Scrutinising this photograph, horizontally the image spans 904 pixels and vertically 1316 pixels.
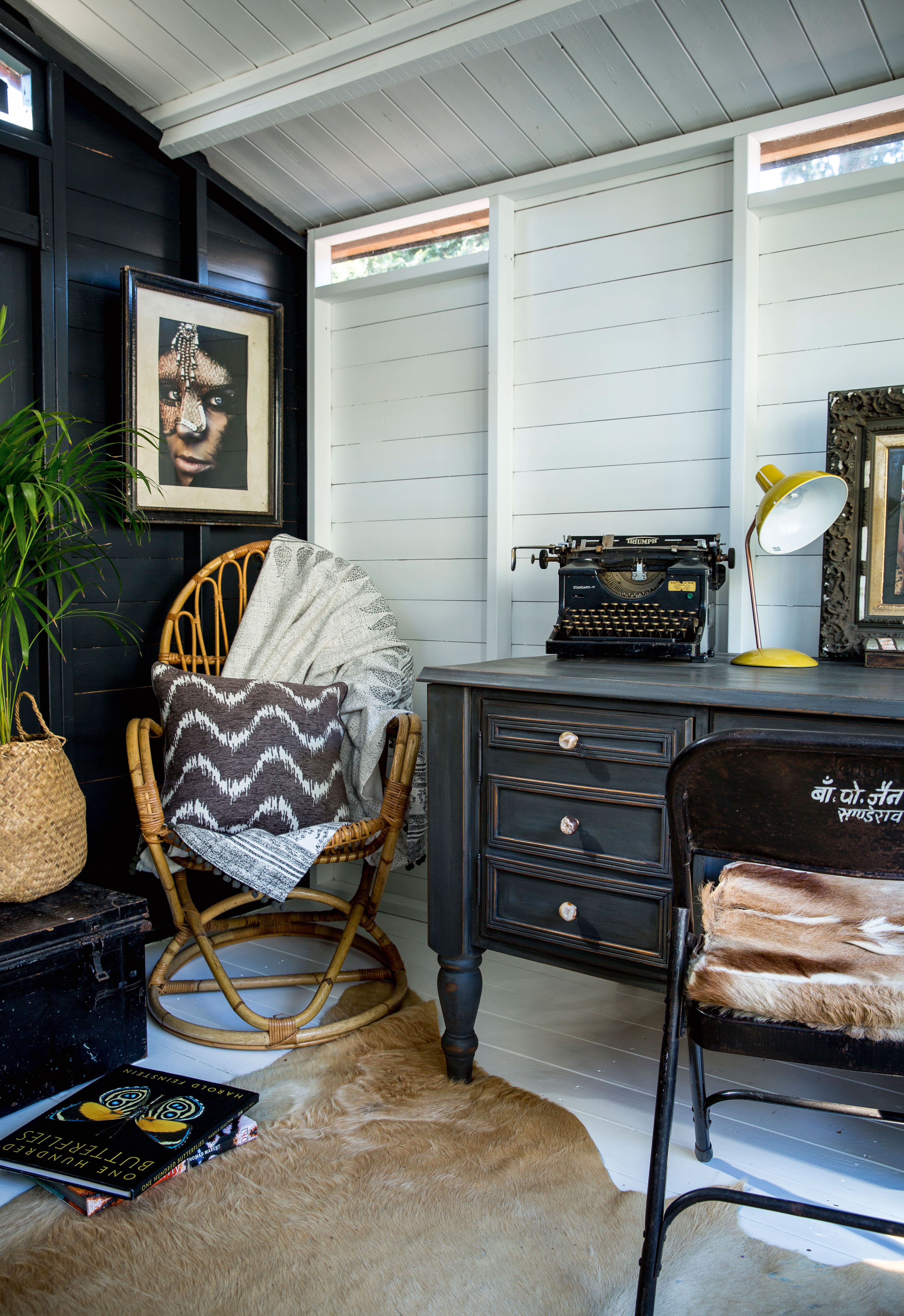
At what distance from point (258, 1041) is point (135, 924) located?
0.36 meters

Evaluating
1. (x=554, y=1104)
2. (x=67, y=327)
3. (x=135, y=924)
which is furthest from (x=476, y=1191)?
(x=67, y=327)

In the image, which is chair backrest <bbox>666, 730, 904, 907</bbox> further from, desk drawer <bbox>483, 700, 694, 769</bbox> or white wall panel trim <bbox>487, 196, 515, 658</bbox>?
white wall panel trim <bbox>487, 196, 515, 658</bbox>

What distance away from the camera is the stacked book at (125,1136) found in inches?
59.8

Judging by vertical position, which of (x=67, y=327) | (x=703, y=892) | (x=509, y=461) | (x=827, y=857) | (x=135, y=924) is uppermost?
(x=67, y=327)

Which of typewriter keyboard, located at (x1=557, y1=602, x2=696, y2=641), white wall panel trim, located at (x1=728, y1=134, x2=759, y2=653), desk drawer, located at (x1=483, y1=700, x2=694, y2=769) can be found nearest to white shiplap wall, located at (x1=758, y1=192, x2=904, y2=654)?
white wall panel trim, located at (x1=728, y1=134, x2=759, y2=653)

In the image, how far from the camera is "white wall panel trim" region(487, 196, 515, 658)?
102 inches

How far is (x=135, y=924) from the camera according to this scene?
1988 mm

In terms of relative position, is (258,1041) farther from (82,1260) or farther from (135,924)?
(82,1260)

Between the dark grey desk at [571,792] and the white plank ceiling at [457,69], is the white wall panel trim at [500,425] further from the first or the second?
the dark grey desk at [571,792]

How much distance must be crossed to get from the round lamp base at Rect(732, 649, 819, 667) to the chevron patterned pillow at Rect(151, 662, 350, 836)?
3.20 ft

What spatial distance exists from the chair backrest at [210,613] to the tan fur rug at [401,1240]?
1.25 meters

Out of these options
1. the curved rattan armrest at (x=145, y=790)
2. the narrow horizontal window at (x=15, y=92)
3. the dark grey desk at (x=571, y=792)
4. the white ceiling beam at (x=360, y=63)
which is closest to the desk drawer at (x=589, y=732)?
the dark grey desk at (x=571, y=792)

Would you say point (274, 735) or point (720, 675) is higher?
point (720, 675)

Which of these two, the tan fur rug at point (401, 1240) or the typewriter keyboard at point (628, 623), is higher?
the typewriter keyboard at point (628, 623)
